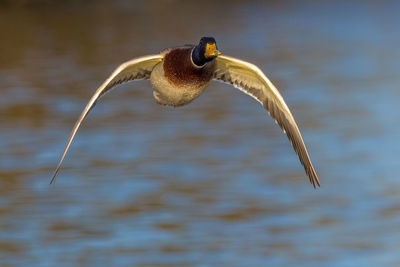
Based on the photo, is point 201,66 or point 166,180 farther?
point 166,180

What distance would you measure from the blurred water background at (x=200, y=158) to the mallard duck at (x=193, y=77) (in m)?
7.09

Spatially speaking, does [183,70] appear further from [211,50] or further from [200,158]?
[200,158]

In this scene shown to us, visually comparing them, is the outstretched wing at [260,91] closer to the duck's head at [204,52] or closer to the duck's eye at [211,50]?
the duck's head at [204,52]

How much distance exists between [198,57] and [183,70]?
174mm

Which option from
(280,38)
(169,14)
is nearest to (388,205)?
(280,38)

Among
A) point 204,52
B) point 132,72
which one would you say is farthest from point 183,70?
point 132,72

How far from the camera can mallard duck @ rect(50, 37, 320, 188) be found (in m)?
8.32

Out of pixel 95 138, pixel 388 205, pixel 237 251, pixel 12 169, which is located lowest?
pixel 237 251

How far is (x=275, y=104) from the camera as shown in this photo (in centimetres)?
912

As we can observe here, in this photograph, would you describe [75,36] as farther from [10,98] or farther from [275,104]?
[275,104]

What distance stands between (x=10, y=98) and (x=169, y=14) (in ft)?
52.0

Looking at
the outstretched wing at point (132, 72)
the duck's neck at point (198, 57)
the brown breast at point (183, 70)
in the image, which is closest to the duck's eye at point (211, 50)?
the duck's neck at point (198, 57)

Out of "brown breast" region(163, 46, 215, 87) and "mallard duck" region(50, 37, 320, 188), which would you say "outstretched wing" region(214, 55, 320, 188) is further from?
"brown breast" region(163, 46, 215, 87)

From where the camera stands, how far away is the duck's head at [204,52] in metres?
8.01
